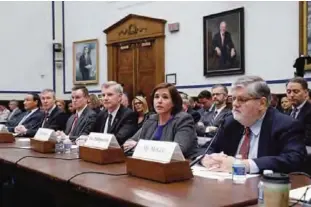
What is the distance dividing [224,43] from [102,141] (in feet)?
15.4

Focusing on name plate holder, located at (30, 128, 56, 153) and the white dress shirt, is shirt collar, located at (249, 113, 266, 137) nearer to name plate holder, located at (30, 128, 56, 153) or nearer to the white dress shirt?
the white dress shirt

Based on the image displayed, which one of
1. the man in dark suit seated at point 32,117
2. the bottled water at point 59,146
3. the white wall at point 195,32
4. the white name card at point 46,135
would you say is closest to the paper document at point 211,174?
the bottled water at point 59,146

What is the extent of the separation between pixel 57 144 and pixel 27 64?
7.74m

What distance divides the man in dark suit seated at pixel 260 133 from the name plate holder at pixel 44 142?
1.26 metres

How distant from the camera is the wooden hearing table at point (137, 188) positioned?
1.55 meters

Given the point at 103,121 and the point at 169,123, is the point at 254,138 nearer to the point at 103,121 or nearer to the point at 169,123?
the point at 169,123

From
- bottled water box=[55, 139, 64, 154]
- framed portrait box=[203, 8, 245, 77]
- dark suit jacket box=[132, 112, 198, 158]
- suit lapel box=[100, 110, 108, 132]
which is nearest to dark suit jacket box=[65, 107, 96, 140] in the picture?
suit lapel box=[100, 110, 108, 132]

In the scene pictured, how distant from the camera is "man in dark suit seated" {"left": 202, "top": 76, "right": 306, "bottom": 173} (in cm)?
220

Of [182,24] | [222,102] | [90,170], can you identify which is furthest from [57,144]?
[182,24]

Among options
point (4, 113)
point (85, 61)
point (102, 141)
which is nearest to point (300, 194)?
point (102, 141)

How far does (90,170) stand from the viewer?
7.30ft

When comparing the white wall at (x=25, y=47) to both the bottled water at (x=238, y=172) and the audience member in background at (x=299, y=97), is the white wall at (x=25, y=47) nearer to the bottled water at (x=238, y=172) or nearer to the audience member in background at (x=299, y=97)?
the audience member in background at (x=299, y=97)

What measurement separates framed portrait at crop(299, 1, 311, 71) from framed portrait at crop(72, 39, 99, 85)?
4824 mm

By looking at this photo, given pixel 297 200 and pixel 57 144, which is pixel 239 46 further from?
pixel 297 200
